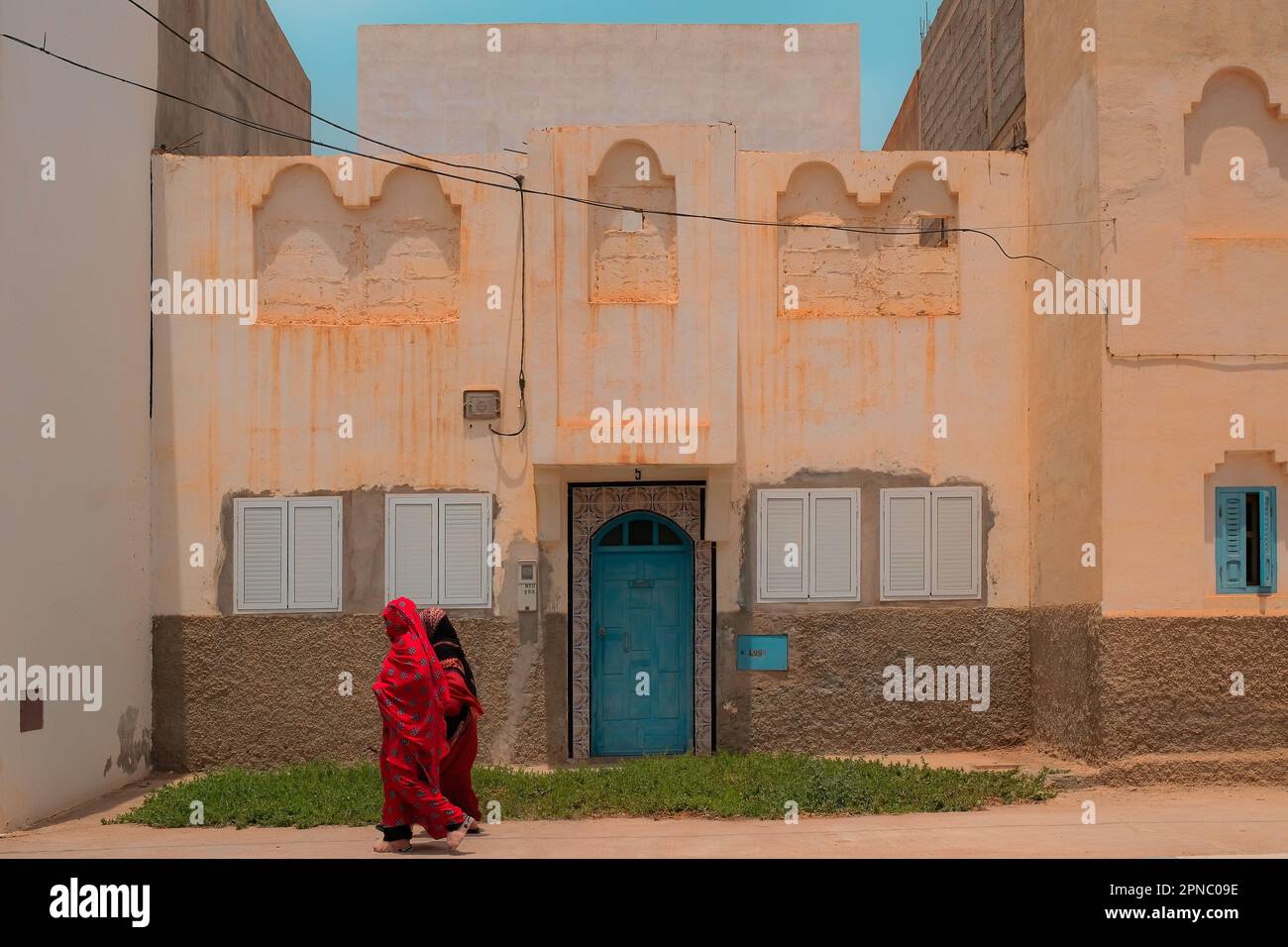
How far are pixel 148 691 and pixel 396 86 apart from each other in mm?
11220

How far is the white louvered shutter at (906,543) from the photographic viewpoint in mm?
11539

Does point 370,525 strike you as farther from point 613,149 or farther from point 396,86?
point 396,86

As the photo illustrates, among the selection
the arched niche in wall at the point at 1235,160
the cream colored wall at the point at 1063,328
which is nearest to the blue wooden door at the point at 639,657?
the cream colored wall at the point at 1063,328

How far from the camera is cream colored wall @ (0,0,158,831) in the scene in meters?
9.38

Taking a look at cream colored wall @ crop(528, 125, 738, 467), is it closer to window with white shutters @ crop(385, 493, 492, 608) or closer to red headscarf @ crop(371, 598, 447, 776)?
window with white shutters @ crop(385, 493, 492, 608)

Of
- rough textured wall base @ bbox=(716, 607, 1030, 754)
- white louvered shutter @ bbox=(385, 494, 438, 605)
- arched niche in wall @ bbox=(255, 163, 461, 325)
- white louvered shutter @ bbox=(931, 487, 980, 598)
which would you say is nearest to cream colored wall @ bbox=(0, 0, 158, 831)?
arched niche in wall @ bbox=(255, 163, 461, 325)

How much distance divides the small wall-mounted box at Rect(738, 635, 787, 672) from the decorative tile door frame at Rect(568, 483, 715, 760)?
370 millimetres

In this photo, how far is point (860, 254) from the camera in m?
11.8

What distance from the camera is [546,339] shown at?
11062 millimetres

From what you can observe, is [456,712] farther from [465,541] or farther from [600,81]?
[600,81]

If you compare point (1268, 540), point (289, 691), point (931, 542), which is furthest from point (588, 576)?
point (1268, 540)

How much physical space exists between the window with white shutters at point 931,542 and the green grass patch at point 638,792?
1.73 meters

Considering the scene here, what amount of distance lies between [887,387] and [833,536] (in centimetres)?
141

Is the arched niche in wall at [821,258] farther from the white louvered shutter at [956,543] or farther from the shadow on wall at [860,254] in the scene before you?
the white louvered shutter at [956,543]
